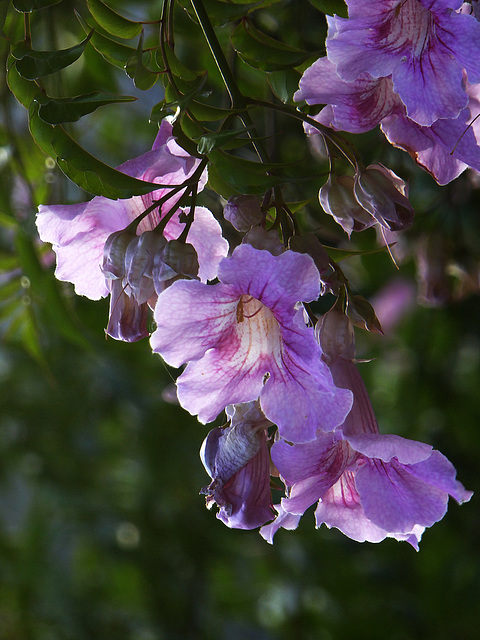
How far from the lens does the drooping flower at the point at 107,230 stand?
49 centimetres

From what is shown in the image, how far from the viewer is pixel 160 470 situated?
72.3 inches

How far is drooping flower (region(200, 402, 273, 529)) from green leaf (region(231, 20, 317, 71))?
0.84ft

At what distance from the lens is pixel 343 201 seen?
0.50 meters

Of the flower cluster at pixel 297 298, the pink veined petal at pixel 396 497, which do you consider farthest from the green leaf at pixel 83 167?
the pink veined petal at pixel 396 497

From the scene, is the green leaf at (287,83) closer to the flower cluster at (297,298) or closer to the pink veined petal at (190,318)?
the flower cluster at (297,298)

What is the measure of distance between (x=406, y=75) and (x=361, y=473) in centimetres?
26

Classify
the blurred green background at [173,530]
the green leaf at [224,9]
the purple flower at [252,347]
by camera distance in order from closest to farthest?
1. the purple flower at [252,347]
2. the green leaf at [224,9]
3. the blurred green background at [173,530]

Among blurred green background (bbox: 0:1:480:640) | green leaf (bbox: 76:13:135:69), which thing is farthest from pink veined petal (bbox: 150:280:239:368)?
blurred green background (bbox: 0:1:480:640)

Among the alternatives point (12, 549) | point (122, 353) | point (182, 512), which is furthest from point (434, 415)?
point (12, 549)

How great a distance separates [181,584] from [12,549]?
0.46 meters

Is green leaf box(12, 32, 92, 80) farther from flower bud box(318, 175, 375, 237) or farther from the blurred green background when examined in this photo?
the blurred green background

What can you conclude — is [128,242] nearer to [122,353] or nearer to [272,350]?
[272,350]

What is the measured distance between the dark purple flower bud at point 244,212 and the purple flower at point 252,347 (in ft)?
0.14

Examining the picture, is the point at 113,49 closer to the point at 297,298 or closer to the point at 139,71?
the point at 139,71
